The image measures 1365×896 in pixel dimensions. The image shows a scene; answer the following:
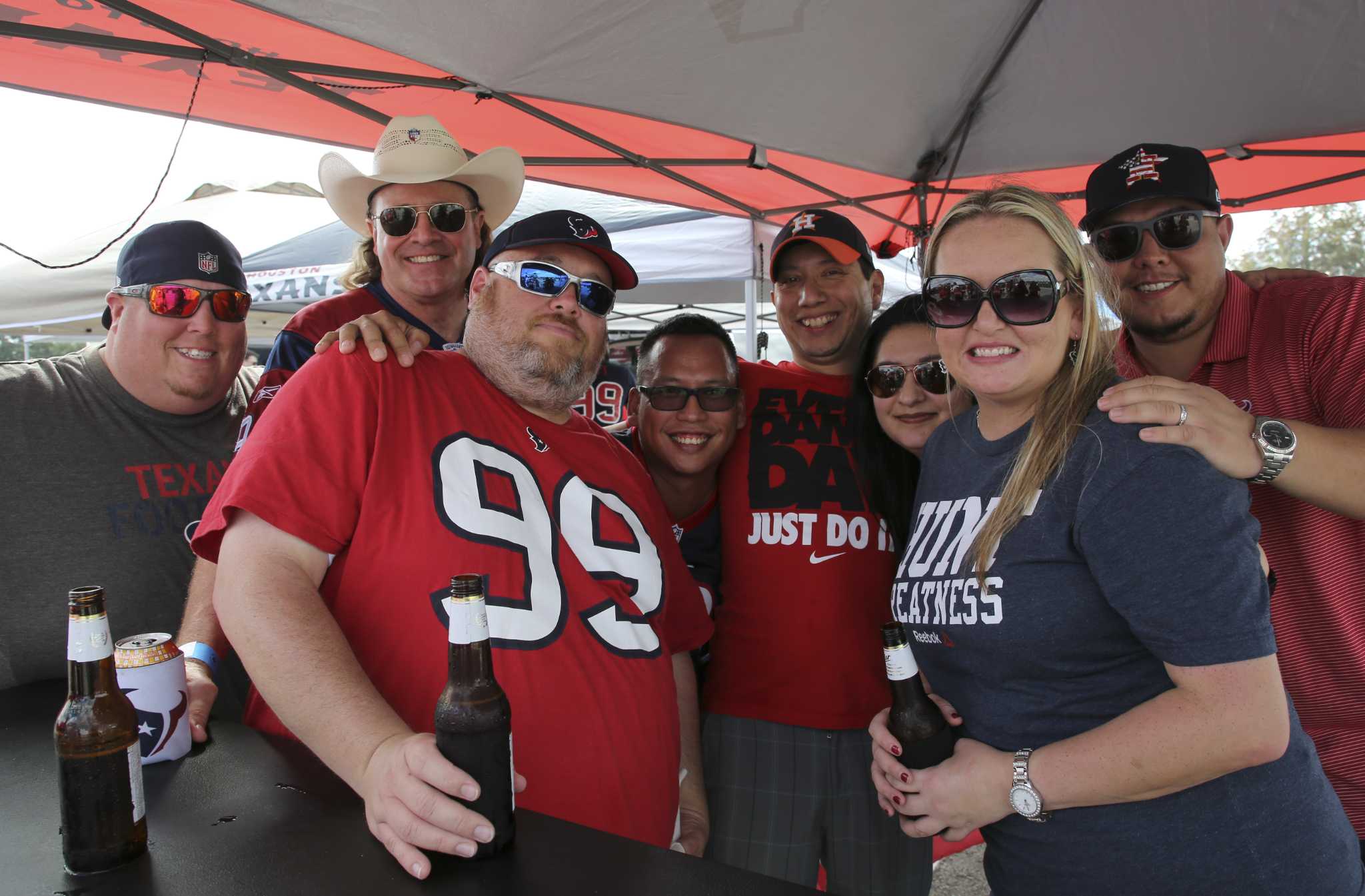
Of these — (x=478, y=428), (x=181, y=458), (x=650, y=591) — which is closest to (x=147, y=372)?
(x=181, y=458)

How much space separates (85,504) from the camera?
2143 millimetres

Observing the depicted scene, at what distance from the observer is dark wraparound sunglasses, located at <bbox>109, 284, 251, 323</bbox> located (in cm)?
228

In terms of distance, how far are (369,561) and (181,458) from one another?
4.13 ft

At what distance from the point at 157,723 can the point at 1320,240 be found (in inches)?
1143

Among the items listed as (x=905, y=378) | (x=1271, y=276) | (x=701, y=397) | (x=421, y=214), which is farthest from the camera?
(x=421, y=214)

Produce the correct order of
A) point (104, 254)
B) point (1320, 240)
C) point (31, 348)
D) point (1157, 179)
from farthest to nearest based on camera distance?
point (1320, 240) → point (31, 348) → point (104, 254) → point (1157, 179)

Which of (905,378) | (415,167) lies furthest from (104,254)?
(905,378)

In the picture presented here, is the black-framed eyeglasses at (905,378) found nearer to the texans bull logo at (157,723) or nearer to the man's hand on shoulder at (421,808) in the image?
the man's hand on shoulder at (421,808)

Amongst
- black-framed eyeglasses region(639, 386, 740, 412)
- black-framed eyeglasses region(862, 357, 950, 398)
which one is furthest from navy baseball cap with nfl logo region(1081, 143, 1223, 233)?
black-framed eyeglasses region(639, 386, 740, 412)

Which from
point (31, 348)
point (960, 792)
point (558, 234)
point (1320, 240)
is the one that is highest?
point (1320, 240)

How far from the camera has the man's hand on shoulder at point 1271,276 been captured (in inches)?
86.0

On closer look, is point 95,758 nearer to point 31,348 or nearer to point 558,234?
point 558,234

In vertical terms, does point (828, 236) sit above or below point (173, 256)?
above

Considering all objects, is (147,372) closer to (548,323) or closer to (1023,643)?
(548,323)
